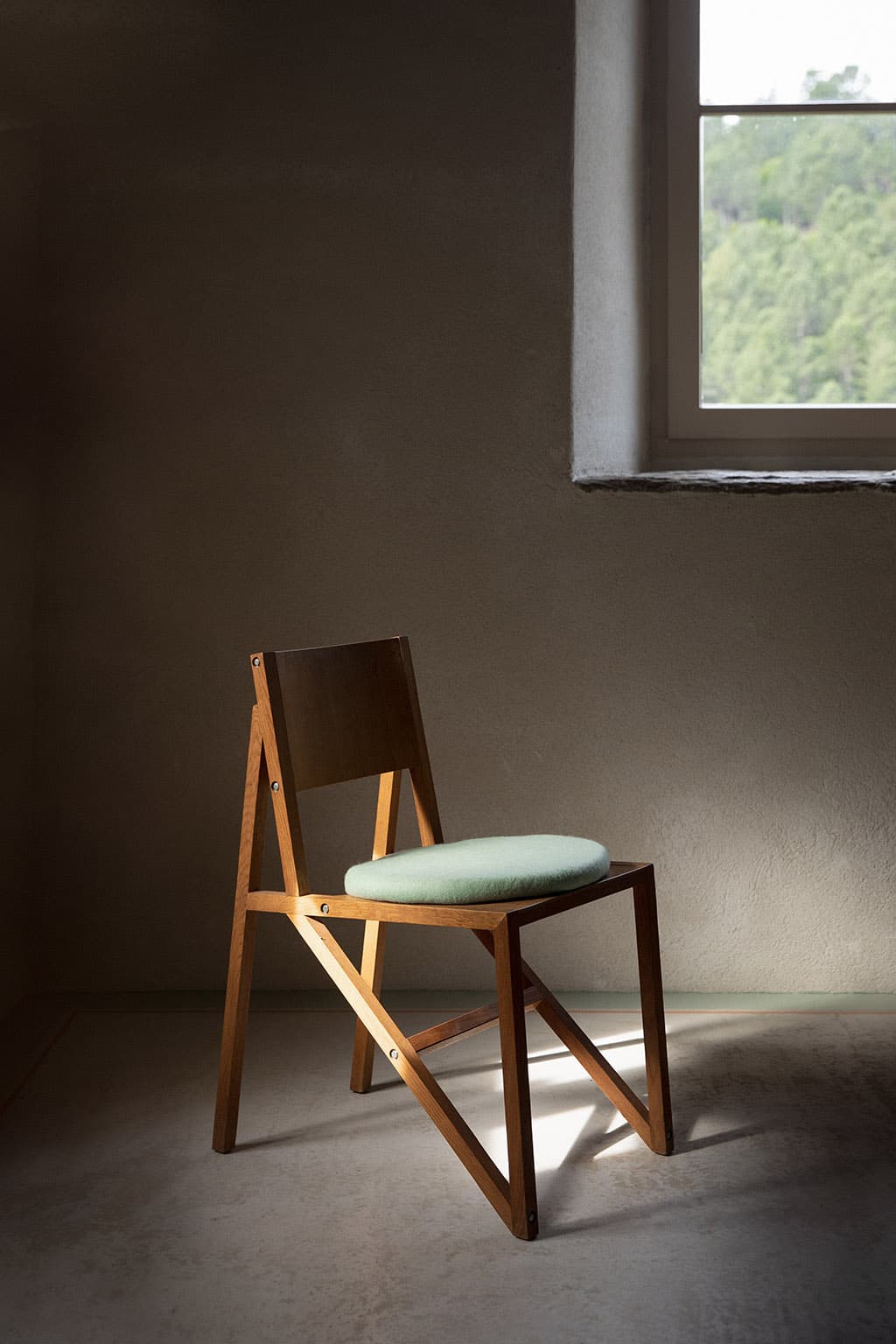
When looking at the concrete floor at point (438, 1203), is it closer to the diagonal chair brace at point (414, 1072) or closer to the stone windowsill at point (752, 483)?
the diagonal chair brace at point (414, 1072)

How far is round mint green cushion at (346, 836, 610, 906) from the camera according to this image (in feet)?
5.65

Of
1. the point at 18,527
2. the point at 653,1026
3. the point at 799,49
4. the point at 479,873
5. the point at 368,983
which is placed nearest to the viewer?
the point at 479,873

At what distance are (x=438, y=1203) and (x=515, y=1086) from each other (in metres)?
0.27

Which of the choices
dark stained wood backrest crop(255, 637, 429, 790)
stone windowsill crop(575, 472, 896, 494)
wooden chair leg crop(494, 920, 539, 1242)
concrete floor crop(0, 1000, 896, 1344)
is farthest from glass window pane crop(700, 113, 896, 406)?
wooden chair leg crop(494, 920, 539, 1242)

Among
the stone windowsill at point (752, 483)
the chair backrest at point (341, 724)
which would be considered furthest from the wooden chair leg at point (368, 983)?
the stone windowsill at point (752, 483)

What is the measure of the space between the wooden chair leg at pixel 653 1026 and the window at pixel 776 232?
1.34 meters

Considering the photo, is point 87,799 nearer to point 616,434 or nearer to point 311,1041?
point 311,1041

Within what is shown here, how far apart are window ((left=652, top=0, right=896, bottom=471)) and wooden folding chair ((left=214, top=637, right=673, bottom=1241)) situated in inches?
48.1

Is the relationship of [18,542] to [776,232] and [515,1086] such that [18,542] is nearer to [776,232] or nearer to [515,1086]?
[515,1086]

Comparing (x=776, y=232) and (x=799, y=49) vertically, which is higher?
(x=799, y=49)

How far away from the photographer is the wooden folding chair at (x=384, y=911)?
167 centimetres

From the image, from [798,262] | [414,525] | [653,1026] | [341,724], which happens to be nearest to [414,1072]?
[653,1026]

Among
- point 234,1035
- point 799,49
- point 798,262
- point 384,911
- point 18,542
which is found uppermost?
point 799,49

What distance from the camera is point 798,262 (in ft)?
9.82
